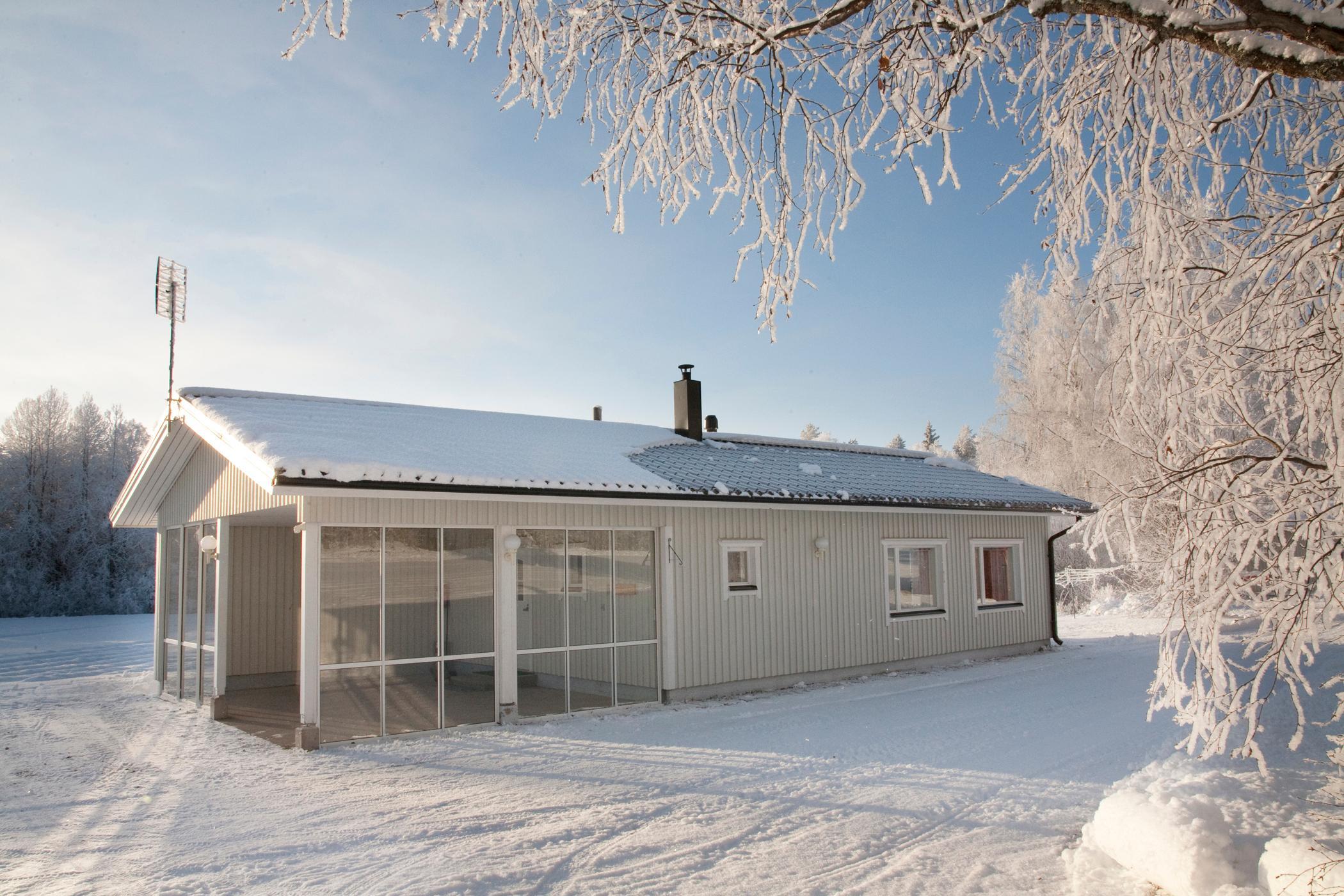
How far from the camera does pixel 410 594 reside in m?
9.16

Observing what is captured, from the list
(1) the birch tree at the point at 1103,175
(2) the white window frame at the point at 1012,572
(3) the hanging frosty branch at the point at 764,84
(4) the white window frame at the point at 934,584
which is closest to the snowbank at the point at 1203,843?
(1) the birch tree at the point at 1103,175

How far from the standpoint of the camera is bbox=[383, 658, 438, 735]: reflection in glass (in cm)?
900

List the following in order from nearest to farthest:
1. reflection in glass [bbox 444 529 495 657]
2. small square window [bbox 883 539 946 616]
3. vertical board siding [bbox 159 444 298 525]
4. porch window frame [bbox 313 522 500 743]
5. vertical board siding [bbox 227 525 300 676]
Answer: porch window frame [bbox 313 522 500 743]
reflection in glass [bbox 444 529 495 657]
vertical board siding [bbox 159 444 298 525]
vertical board siding [bbox 227 525 300 676]
small square window [bbox 883 539 946 616]

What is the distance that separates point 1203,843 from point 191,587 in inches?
457

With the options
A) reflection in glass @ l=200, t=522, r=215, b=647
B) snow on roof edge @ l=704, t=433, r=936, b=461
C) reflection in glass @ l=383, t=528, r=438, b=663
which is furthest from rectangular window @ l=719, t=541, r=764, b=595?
reflection in glass @ l=200, t=522, r=215, b=647

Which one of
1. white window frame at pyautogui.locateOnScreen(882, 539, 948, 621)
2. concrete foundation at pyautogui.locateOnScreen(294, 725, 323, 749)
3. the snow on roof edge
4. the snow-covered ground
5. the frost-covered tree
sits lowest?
the snow-covered ground

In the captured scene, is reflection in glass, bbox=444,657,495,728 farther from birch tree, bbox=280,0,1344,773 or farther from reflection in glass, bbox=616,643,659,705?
birch tree, bbox=280,0,1344,773

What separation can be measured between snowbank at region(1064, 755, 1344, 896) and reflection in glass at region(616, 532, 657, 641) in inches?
243

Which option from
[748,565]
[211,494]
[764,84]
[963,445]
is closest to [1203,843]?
[764,84]

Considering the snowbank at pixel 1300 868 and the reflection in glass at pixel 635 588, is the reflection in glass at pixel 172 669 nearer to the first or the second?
the reflection in glass at pixel 635 588

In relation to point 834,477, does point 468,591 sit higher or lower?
lower

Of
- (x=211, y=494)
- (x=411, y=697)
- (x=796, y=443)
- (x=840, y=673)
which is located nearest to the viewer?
(x=411, y=697)

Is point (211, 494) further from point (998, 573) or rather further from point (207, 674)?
point (998, 573)

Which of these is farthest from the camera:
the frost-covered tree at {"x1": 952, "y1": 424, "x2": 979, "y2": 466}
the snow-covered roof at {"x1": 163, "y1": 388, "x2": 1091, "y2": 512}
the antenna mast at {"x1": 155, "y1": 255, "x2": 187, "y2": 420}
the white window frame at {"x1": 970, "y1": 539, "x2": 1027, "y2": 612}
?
the frost-covered tree at {"x1": 952, "y1": 424, "x2": 979, "y2": 466}
